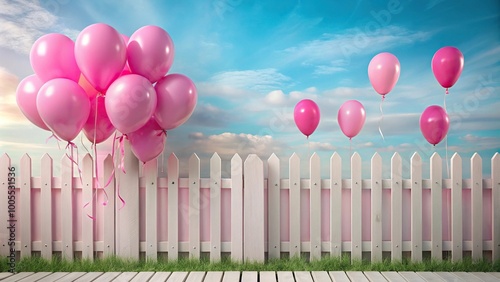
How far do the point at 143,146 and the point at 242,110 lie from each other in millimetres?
1364

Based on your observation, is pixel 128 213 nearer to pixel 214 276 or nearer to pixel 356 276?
pixel 214 276

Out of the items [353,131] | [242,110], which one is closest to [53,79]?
[242,110]

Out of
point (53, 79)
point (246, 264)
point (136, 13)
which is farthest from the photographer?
point (136, 13)

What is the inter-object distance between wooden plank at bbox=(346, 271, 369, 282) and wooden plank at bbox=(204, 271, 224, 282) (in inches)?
39.8

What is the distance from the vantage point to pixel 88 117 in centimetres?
378

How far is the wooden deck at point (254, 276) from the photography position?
378cm

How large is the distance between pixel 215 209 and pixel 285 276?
2.75 ft

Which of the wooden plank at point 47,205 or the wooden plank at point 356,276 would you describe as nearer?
the wooden plank at point 356,276

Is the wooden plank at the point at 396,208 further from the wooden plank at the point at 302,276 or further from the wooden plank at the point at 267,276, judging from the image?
the wooden plank at the point at 267,276

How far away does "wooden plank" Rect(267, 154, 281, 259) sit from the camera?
428 centimetres

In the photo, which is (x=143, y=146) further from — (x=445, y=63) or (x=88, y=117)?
(x=445, y=63)

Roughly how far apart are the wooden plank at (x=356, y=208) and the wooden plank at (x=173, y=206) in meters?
1.52

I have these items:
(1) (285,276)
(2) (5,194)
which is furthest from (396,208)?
(2) (5,194)

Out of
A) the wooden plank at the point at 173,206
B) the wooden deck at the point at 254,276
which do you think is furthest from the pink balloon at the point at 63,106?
the wooden deck at the point at 254,276
